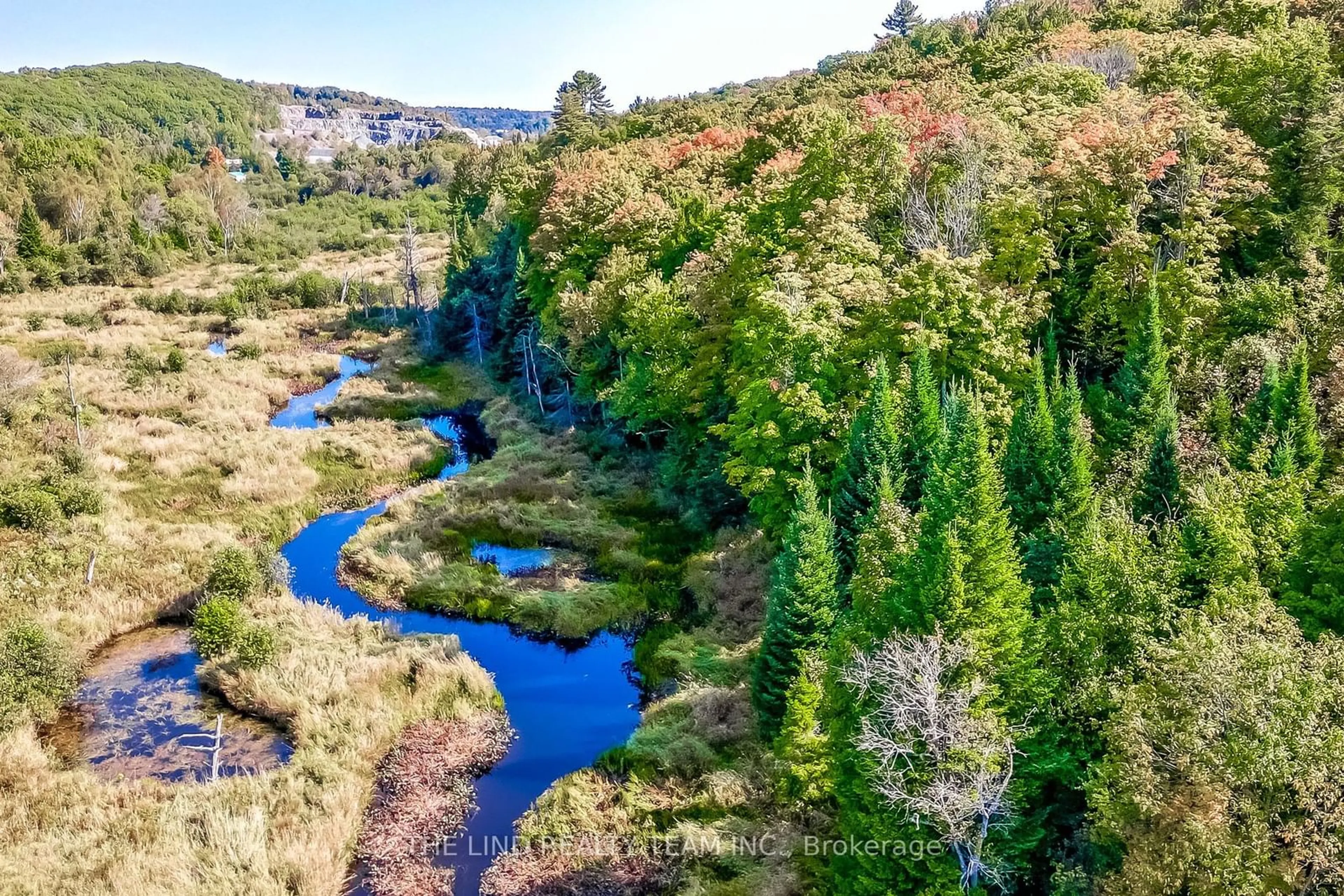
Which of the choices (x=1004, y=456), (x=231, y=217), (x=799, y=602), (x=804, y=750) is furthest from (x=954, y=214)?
(x=231, y=217)

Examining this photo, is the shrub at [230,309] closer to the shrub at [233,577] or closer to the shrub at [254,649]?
the shrub at [233,577]

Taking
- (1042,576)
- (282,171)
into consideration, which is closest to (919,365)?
(1042,576)

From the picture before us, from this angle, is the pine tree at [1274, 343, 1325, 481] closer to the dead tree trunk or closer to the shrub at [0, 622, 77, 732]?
the dead tree trunk

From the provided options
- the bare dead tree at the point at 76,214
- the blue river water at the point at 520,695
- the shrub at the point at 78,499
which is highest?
the bare dead tree at the point at 76,214

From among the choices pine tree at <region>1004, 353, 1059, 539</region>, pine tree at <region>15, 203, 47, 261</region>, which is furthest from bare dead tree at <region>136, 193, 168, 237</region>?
pine tree at <region>1004, 353, 1059, 539</region>

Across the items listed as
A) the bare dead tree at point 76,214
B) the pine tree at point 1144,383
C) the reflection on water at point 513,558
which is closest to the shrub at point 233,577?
the reflection on water at point 513,558

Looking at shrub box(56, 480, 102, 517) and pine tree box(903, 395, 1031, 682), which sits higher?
pine tree box(903, 395, 1031, 682)

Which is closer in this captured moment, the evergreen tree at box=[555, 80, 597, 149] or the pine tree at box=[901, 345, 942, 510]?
the pine tree at box=[901, 345, 942, 510]
